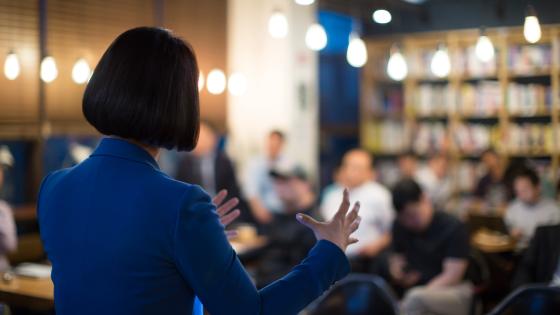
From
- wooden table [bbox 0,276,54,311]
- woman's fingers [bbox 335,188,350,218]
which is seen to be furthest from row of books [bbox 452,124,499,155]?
woman's fingers [bbox 335,188,350,218]

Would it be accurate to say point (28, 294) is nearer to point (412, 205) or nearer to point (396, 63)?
point (412, 205)

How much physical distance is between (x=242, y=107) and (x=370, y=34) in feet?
8.23

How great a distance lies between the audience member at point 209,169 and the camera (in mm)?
8312

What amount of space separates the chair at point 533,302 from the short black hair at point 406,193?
1.93 meters

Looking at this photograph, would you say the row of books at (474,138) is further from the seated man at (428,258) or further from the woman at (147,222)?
the woman at (147,222)

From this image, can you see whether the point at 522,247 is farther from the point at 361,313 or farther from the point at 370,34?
the point at 370,34

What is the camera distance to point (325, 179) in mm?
11062

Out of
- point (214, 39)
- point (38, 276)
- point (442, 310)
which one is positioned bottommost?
point (442, 310)

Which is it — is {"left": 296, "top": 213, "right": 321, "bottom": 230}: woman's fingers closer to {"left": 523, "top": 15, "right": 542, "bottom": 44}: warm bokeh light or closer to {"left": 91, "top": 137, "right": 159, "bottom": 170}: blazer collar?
{"left": 91, "top": 137, "right": 159, "bottom": 170}: blazer collar

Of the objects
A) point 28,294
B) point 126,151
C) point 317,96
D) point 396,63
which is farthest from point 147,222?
point 317,96

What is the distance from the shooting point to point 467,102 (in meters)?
9.94

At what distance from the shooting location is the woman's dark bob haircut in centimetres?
136

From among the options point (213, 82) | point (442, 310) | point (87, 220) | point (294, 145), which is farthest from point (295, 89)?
point (87, 220)

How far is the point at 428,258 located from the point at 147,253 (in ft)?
13.7
